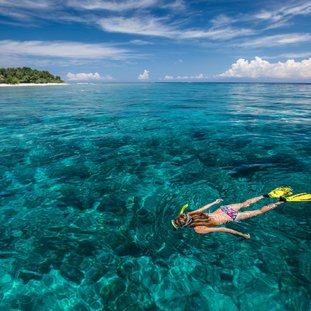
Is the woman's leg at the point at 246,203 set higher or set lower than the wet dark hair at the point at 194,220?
lower

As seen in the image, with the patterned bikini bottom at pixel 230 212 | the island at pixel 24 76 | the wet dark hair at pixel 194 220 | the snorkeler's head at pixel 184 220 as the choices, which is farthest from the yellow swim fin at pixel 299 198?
the island at pixel 24 76

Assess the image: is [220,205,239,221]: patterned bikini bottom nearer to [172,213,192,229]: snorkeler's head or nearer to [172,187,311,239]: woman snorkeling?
[172,187,311,239]: woman snorkeling

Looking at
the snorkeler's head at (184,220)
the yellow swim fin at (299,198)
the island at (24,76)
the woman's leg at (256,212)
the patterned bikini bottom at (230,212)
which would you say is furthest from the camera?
the island at (24,76)

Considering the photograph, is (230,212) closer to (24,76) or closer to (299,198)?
(299,198)

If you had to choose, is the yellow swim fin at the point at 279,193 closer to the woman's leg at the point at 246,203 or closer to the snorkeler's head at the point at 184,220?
the woman's leg at the point at 246,203

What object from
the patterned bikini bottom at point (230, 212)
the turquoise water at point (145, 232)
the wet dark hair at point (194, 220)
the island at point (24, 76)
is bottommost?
the turquoise water at point (145, 232)

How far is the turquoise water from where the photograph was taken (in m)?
6.29

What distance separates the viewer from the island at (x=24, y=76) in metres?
117

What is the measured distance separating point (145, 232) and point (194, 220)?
1765 mm

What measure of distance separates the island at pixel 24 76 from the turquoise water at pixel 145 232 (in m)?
121

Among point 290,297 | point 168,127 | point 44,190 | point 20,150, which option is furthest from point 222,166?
point 20,150

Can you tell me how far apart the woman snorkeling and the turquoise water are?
290 mm

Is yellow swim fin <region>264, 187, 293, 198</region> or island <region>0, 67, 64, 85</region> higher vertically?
island <region>0, 67, 64, 85</region>

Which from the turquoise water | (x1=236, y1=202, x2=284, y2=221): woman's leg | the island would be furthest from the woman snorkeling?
the island
